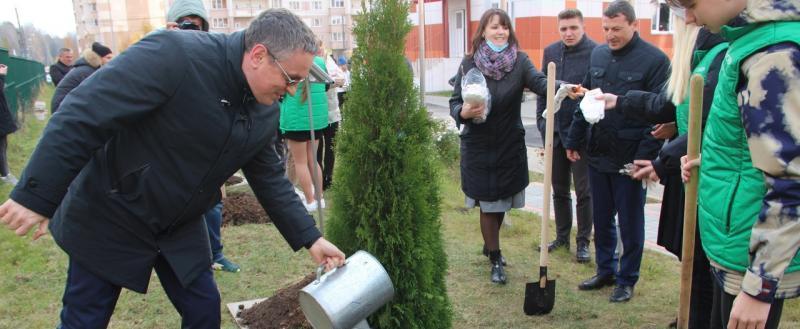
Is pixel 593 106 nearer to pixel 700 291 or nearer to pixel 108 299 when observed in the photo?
pixel 700 291

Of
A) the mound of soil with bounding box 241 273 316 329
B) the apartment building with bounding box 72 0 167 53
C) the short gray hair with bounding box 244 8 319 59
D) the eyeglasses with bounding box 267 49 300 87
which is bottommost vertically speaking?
the mound of soil with bounding box 241 273 316 329

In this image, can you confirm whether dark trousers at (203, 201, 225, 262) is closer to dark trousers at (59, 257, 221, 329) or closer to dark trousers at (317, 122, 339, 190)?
dark trousers at (59, 257, 221, 329)

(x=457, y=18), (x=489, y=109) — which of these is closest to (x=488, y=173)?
(x=489, y=109)

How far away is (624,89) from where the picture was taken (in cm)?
375

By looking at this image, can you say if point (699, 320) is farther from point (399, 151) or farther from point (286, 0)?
point (286, 0)

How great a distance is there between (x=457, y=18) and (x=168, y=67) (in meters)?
23.3

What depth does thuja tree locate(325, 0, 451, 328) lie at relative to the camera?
3068 mm

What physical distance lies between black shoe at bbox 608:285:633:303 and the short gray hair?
2.76m

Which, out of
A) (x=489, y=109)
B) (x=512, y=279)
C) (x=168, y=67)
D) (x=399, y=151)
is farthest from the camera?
(x=512, y=279)

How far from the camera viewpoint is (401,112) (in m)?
3.14

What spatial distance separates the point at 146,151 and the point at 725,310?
212 centimetres

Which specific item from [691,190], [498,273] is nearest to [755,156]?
[691,190]

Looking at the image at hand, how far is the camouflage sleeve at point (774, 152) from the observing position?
64.1 inches

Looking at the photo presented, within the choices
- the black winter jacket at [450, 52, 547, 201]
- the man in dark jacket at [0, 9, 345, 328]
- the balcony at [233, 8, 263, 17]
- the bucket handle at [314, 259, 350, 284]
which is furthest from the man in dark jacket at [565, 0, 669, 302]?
the balcony at [233, 8, 263, 17]
